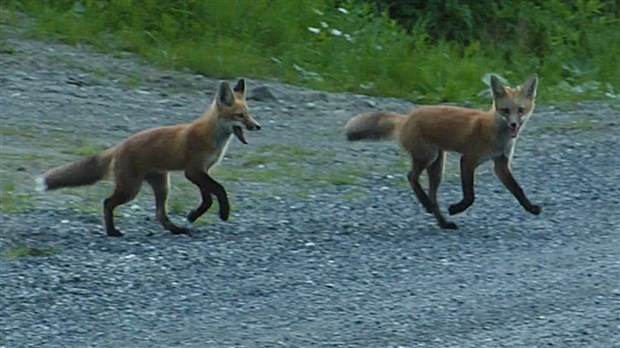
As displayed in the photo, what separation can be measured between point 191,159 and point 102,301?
210 cm

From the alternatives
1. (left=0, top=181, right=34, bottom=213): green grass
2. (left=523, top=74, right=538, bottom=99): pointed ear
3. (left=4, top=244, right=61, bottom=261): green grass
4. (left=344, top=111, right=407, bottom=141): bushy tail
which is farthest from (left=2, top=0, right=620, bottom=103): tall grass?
(left=4, top=244, right=61, bottom=261): green grass

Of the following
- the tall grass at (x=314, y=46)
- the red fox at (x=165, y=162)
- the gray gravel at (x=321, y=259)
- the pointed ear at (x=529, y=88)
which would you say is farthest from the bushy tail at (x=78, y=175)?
the tall grass at (x=314, y=46)

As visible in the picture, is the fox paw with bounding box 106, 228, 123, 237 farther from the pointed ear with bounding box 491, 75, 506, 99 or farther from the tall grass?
the tall grass

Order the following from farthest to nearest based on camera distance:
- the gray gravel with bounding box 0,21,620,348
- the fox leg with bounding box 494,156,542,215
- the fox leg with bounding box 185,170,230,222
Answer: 1. the fox leg with bounding box 494,156,542,215
2. the fox leg with bounding box 185,170,230,222
3. the gray gravel with bounding box 0,21,620,348

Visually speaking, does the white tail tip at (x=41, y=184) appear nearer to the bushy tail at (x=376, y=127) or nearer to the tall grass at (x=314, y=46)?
the bushy tail at (x=376, y=127)

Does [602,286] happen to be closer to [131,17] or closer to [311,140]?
[311,140]

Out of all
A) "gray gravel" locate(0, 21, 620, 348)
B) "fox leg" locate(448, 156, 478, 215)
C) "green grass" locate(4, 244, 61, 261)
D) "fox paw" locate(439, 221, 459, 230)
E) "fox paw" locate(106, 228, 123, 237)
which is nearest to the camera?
"gray gravel" locate(0, 21, 620, 348)

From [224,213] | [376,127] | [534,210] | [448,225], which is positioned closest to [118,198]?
[224,213]

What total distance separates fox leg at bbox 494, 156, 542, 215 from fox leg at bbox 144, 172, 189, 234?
84.1 inches

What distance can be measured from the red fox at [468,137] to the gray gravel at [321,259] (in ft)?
0.67

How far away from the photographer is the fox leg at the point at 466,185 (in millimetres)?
10047

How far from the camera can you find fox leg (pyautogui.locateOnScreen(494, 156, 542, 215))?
10.2 metres

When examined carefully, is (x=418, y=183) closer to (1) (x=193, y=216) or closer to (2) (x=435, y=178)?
(2) (x=435, y=178)

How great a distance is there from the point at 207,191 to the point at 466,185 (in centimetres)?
169
